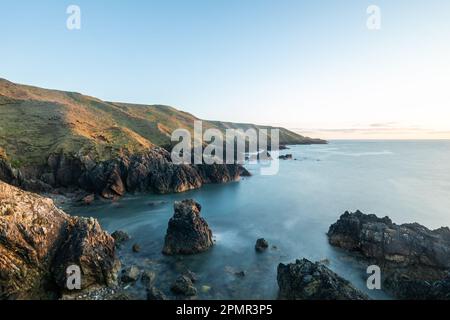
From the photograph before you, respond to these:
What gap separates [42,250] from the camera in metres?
29.4

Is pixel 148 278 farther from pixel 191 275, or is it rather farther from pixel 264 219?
pixel 264 219

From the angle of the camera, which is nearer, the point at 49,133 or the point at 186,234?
the point at 186,234

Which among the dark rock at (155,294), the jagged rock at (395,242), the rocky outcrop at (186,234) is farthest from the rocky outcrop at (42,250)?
the jagged rock at (395,242)

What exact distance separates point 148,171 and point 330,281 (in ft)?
205

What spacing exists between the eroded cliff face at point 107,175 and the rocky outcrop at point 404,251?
163 ft

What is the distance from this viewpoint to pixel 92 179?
71.1 meters

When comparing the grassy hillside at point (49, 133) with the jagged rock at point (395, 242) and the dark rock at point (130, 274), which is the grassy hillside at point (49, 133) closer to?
the dark rock at point (130, 274)

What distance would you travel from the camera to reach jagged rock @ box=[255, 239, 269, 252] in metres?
40.4

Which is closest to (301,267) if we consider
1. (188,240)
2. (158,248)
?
(188,240)

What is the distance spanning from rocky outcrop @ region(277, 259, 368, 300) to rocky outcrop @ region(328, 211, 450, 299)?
614 cm

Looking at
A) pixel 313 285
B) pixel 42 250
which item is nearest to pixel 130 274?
pixel 42 250

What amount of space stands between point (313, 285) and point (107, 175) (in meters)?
60.3

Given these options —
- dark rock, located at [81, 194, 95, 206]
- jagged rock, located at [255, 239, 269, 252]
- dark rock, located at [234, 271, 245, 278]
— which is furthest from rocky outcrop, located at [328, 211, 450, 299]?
dark rock, located at [81, 194, 95, 206]

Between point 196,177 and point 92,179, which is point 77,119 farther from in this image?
point 196,177
